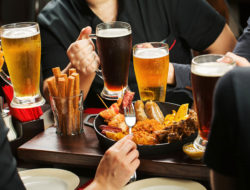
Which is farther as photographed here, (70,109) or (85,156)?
(70,109)

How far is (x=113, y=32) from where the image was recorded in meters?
1.40

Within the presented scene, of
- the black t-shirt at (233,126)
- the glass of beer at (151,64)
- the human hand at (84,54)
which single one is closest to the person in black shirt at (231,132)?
the black t-shirt at (233,126)

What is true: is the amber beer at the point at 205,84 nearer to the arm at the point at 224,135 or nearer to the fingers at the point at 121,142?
the fingers at the point at 121,142

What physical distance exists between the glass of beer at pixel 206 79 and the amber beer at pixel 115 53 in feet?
1.11

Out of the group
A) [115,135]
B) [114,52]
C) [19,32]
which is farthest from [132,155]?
[19,32]

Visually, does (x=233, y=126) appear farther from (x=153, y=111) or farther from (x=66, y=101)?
(x=66, y=101)

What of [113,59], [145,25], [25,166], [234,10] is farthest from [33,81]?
[234,10]

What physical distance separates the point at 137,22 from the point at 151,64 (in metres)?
0.81

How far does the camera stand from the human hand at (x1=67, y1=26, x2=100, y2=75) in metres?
1.58

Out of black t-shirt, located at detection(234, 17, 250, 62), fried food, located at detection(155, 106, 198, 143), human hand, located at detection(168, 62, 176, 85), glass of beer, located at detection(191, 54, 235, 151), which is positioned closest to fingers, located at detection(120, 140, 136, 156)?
fried food, located at detection(155, 106, 198, 143)

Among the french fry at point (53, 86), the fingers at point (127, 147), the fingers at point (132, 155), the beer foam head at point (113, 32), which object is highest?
the beer foam head at point (113, 32)

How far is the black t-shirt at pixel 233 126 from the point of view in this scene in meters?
0.62

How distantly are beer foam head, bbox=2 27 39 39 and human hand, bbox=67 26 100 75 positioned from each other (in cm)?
32

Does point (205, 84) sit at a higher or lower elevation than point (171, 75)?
higher
